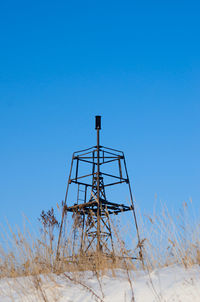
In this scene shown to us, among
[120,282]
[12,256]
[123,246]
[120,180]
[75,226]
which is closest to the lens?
[120,282]

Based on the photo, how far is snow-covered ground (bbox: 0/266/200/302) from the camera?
13.1ft

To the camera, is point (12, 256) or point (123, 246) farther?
point (12, 256)

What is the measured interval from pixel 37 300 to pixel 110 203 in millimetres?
9519

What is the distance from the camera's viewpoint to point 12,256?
599 cm

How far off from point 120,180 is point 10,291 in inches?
414

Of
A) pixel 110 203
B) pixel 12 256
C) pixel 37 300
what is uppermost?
pixel 110 203

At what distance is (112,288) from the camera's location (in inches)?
181

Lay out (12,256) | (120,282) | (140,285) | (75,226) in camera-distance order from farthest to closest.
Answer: (75,226) < (12,256) < (120,282) < (140,285)

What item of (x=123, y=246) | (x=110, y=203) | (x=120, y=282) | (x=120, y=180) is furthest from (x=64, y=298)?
(x=120, y=180)

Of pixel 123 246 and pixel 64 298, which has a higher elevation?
pixel 123 246

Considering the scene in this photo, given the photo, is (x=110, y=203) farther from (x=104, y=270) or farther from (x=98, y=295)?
(x=98, y=295)

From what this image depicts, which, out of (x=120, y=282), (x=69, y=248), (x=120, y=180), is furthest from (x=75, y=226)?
(x=120, y=180)

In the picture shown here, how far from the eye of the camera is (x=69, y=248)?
20.7 feet

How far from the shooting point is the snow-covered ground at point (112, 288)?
3.99 metres
